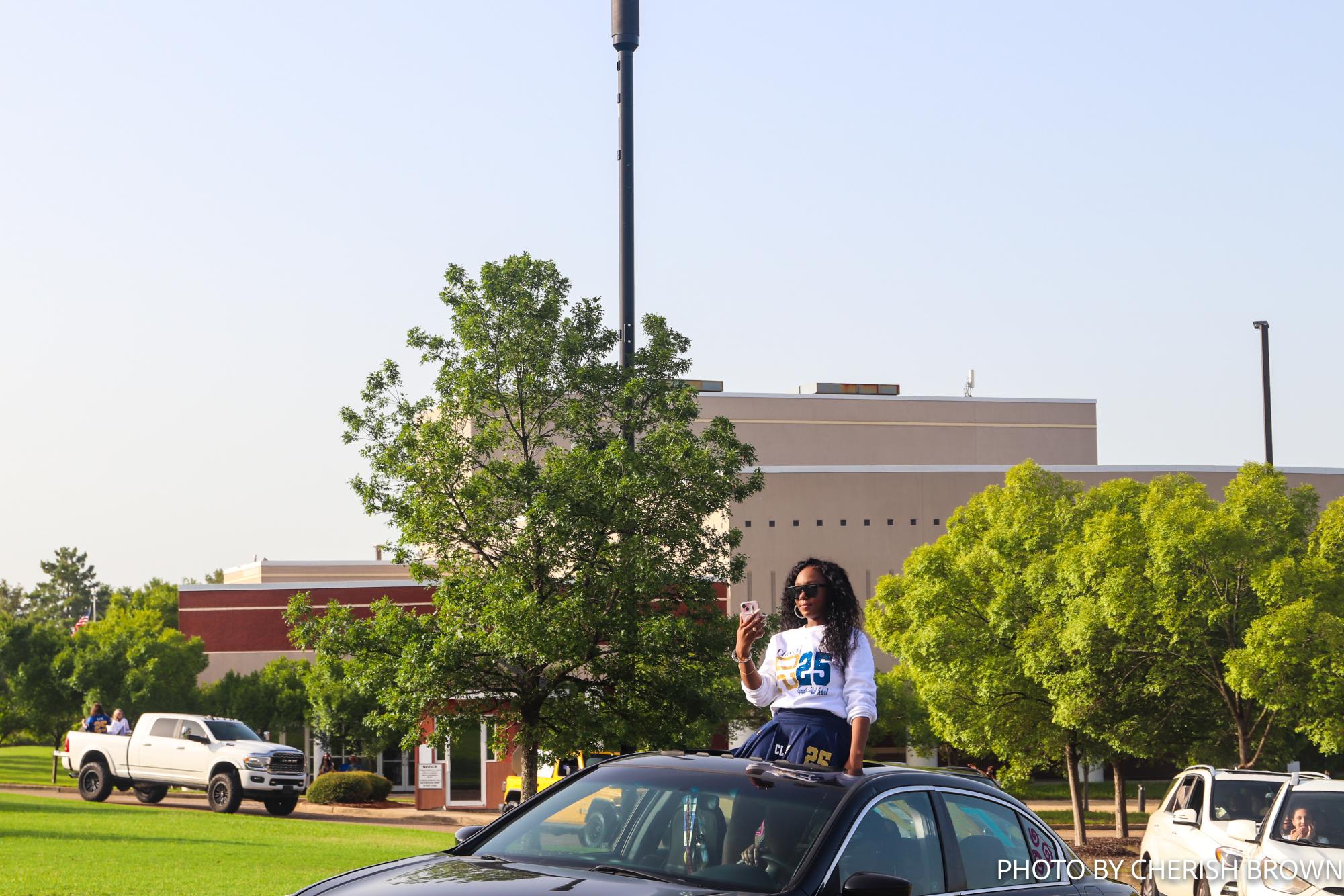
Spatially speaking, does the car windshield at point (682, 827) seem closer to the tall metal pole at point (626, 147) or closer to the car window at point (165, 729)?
the tall metal pole at point (626, 147)

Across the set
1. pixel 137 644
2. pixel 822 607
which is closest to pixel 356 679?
pixel 822 607

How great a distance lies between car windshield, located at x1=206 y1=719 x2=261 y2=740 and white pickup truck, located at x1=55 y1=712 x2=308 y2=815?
2 cm

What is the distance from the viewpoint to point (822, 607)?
739 centimetres

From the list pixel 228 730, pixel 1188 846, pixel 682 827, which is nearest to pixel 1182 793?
pixel 1188 846

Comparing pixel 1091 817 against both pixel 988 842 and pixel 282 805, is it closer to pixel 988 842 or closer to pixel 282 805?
pixel 282 805

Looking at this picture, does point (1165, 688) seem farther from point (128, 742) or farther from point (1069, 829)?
point (128, 742)

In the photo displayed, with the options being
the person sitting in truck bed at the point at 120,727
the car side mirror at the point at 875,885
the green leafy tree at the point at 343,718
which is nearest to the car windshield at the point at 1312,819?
the car side mirror at the point at 875,885

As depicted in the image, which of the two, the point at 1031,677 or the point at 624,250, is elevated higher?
the point at 624,250

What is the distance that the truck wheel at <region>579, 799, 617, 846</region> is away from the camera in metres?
5.66

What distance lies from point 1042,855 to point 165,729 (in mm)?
31195

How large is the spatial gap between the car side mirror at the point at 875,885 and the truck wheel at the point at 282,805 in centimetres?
3069

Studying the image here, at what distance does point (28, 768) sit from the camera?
57281 mm

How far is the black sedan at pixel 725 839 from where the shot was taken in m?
5.23

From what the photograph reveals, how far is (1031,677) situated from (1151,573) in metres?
4.16
